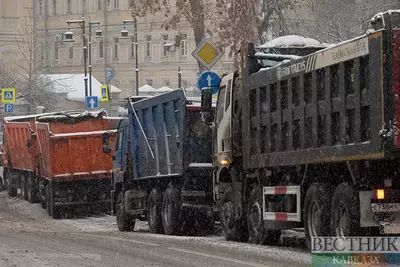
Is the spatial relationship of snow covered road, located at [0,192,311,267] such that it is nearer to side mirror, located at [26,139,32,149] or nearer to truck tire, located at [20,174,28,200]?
side mirror, located at [26,139,32,149]

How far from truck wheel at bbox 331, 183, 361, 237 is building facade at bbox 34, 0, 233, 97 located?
88.5 metres

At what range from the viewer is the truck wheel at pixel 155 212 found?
26.5m

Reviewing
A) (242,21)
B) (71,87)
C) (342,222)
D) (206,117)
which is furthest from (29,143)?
(71,87)

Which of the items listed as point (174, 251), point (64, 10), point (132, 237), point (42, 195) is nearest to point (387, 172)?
point (174, 251)

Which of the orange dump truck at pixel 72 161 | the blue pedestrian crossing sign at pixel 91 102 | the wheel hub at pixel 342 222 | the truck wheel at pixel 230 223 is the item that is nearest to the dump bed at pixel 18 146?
the orange dump truck at pixel 72 161

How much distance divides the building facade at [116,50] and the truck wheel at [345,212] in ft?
290

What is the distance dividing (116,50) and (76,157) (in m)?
79.4

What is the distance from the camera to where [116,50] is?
4491 inches

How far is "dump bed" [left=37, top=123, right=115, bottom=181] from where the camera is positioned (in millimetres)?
34844

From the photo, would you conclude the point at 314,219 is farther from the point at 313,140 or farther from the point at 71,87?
the point at 71,87

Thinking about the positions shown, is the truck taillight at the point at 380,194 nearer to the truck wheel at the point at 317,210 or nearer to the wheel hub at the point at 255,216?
the truck wheel at the point at 317,210

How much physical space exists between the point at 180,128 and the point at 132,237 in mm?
2187

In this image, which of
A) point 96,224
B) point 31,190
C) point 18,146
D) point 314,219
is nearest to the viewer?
point 314,219

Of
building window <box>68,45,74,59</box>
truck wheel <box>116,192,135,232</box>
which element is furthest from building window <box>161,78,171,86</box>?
truck wheel <box>116,192,135,232</box>
